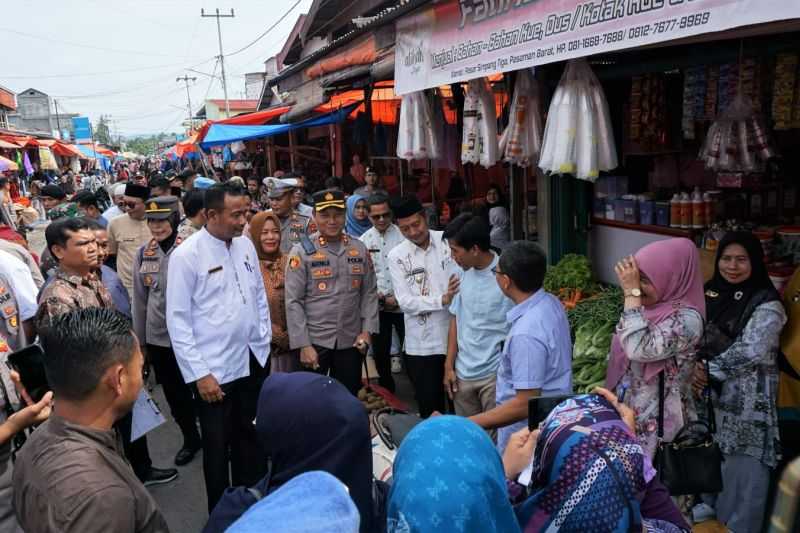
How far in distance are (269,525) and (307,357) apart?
2967 millimetres

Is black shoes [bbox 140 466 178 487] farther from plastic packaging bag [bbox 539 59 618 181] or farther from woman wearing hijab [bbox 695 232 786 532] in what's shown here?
woman wearing hijab [bbox 695 232 786 532]

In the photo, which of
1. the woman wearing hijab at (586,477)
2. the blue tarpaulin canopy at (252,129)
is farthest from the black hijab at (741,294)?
the blue tarpaulin canopy at (252,129)

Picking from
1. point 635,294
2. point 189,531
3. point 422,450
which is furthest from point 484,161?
point 422,450

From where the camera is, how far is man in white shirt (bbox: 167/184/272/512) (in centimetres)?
334

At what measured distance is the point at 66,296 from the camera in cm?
334

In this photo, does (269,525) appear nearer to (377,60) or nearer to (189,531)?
(189,531)

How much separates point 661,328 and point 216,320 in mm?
2372

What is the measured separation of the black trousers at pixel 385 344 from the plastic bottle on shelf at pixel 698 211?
99.1 inches

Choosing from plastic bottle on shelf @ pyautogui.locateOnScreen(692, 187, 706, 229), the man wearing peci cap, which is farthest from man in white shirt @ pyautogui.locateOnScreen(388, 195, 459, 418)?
the man wearing peci cap

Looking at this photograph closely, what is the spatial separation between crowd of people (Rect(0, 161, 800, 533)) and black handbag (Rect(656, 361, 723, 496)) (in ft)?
0.26

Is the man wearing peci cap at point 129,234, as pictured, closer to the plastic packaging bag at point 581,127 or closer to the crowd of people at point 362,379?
the crowd of people at point 362,379

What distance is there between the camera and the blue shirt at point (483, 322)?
11.3ft

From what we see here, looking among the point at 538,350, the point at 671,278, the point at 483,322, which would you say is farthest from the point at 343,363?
the point at 671,278

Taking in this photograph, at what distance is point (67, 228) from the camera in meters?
3.44
